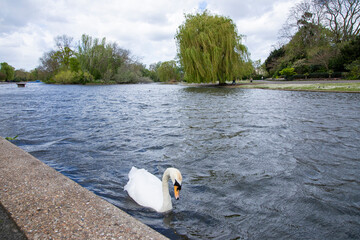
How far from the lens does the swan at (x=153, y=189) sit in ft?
9.64

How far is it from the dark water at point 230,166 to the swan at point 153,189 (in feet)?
0.42

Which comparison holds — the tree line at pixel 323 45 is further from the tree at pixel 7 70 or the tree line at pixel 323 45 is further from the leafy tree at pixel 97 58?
the tree at pixel 7 70

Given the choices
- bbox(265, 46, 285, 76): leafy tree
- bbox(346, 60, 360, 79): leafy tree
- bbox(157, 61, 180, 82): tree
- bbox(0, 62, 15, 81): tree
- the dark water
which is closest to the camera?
the dark water

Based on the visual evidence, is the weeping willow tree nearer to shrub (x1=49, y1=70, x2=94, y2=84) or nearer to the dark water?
the dark water

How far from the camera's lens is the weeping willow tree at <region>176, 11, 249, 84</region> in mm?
30078

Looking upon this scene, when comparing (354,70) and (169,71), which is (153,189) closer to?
(354,70)

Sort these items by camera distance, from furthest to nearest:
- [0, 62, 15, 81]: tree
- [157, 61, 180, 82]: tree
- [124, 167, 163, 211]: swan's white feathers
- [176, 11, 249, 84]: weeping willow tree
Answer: [0, 62, 15, 81]: tree, [157, 61, 180, 82]: tree, [176, 11, 249, 84]: weeping willow tree, [124, 167, 163, 211]: swan's white feathers

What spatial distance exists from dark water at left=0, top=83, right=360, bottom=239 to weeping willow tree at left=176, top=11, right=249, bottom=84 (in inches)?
873

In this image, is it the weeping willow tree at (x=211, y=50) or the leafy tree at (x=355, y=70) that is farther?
the weeping willow tree at (x=211, y=50)

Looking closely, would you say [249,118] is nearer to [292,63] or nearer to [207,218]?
[207,218]

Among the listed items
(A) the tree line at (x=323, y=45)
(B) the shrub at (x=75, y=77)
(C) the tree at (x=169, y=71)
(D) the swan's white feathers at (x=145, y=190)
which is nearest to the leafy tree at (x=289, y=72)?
(A) the tree line at (x=323, y=45)

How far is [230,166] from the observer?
4.78 meters

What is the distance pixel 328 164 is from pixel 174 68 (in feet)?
263

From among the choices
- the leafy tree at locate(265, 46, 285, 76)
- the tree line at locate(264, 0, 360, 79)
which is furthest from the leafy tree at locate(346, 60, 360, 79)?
the leafy tree at locate(265, 46, 285, 76)
